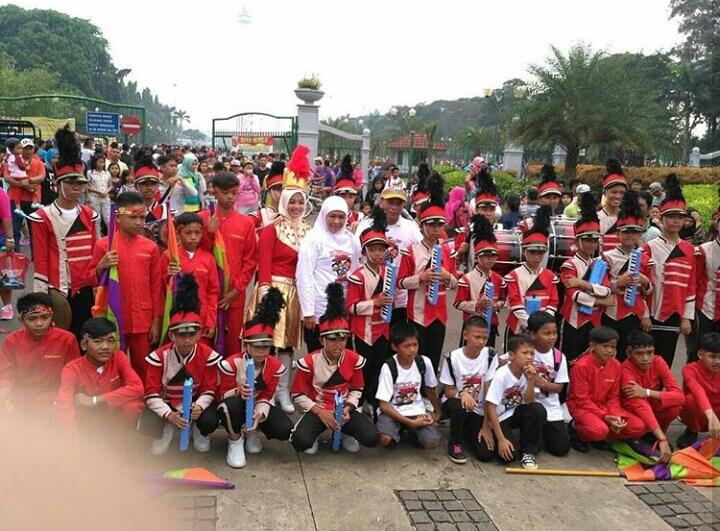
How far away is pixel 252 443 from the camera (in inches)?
175

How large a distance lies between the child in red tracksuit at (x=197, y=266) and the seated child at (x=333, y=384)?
0.78 metres

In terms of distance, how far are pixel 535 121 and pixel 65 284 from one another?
18731 millimetres

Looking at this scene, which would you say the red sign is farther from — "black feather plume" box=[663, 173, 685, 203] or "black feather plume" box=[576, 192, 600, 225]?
"black feather plume" box=[663, 173, 685, 203]

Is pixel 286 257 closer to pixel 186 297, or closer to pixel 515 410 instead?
pixel 186 297

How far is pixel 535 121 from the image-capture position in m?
20.9

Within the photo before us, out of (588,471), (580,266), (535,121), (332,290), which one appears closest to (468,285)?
(580,266)

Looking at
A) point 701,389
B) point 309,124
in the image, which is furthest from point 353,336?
point 309,124

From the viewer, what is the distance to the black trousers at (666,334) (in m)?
5.48

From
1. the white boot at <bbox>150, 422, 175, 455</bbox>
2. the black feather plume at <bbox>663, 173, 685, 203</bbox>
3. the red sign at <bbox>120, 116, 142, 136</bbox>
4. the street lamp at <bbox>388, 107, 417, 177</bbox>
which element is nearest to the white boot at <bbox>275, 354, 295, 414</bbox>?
the white boot at <bbox>150, 422, 175, 455</bbox>

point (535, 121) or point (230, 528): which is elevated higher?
point (535, 121)

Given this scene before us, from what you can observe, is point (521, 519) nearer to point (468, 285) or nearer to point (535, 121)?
point (468, 285)

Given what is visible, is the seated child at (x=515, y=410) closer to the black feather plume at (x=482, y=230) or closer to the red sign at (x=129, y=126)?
the black feather plume at (x=482, y=230)

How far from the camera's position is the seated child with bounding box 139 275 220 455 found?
14.0 feet

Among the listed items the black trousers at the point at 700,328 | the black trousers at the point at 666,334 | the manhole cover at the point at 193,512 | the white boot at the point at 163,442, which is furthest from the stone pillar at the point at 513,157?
the manhole cover at the point at 193,512
